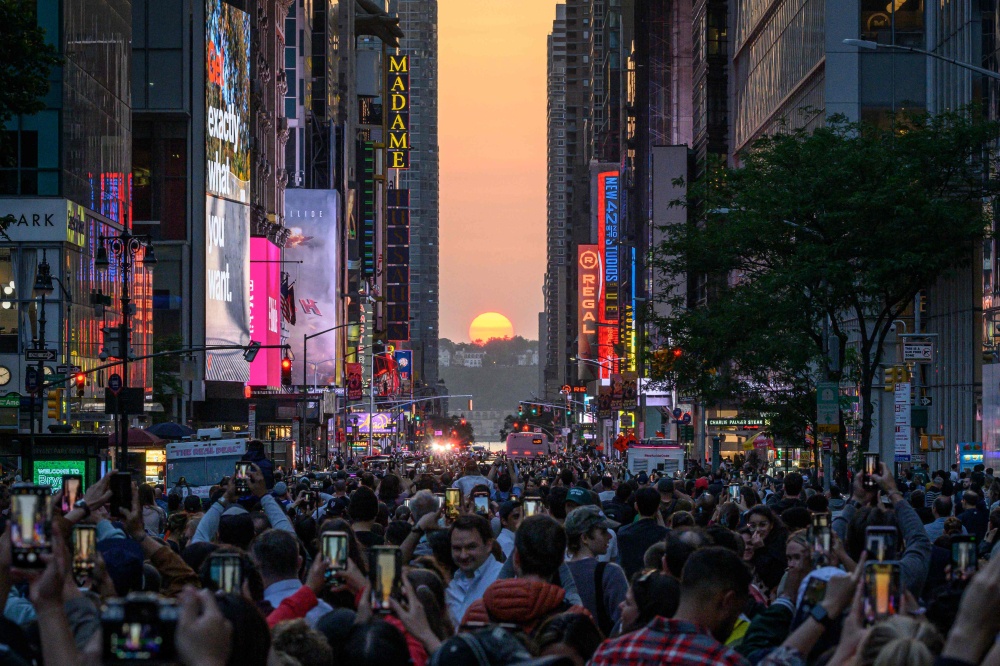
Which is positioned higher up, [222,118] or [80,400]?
[222,118]

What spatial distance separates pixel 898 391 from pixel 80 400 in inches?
1193

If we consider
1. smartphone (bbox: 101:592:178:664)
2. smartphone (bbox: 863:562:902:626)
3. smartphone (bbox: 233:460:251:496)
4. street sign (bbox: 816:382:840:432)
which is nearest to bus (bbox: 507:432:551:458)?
street sign (bbox: 816:382:840:432)

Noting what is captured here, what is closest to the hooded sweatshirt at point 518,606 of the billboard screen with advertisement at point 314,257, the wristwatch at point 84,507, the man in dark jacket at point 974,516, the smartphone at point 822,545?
the smartphone at point 822,545

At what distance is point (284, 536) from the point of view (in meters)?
9.07

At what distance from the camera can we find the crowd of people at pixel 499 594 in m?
5.25

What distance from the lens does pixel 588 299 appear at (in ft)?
619

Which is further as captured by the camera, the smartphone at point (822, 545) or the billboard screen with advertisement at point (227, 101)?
the billboard screen with advertisement at point (227, 101)

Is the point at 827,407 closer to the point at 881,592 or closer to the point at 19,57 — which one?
the point at 19,57

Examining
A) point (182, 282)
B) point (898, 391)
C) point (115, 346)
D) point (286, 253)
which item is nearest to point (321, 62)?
point (286, 253)

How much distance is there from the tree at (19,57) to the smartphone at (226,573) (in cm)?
2203

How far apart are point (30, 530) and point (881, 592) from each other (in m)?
2.84

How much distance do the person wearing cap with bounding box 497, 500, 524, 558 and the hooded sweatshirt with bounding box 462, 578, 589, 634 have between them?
544 cm

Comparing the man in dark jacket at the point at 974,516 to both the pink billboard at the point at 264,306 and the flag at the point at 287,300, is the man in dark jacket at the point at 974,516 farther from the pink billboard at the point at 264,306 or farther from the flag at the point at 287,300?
the flag at the point at 287,300

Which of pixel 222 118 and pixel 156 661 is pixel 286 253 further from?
pixel 156 661
